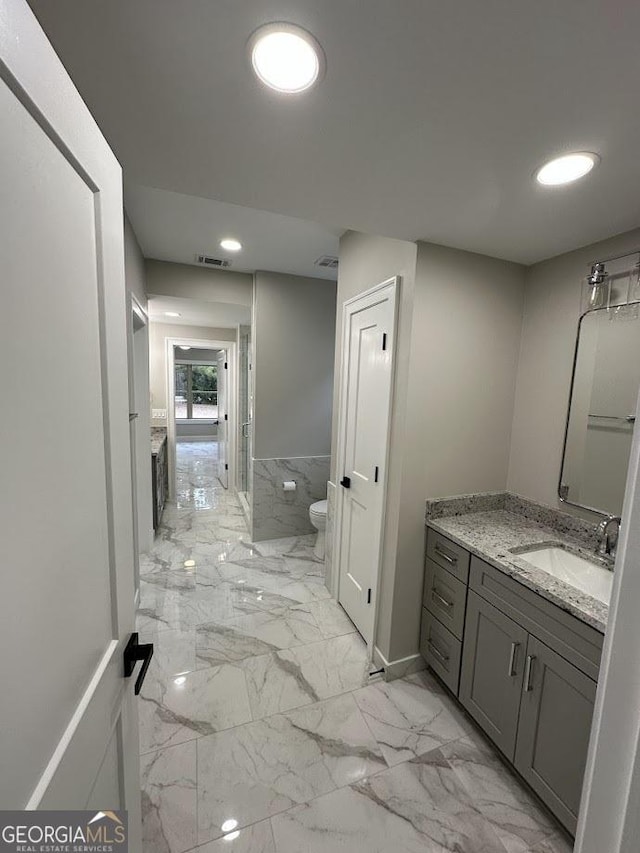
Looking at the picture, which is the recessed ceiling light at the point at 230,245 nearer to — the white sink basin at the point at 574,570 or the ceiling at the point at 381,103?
the ceiling at the point at 381,103

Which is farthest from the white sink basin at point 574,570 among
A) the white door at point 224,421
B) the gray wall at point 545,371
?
the white door at point 224,421

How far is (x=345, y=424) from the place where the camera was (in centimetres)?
240

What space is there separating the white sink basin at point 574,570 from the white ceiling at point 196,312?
3074 mm

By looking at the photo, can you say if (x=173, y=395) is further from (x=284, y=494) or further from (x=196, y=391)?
(x=196, y=391)

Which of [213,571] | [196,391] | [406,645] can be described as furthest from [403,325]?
[196,391]

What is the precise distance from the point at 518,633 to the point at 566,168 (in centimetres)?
169

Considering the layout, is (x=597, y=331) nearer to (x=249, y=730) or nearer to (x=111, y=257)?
(x=111, y=257)

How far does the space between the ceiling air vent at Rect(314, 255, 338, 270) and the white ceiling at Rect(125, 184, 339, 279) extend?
51mm

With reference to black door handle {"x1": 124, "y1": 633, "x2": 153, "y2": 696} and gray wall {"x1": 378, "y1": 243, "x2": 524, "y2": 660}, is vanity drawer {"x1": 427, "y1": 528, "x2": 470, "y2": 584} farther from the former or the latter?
black door handle {"x1": 124, "y1": 633, "x2": 153, "y2": 696}

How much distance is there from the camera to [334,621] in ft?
7.85

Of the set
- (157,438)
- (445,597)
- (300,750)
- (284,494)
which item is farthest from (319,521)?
(157,438)

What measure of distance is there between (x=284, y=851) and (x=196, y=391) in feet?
29.2

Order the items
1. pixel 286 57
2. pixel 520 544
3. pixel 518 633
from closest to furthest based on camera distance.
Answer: pixel 286 57 < pixel 518 633 < pixel 520 544

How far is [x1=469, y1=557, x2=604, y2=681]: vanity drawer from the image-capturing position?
1.16 m
